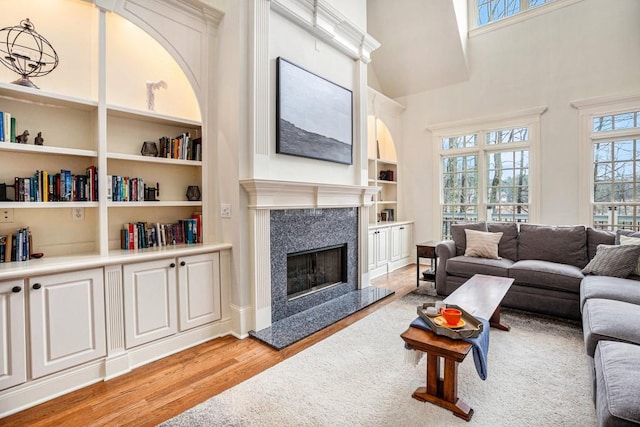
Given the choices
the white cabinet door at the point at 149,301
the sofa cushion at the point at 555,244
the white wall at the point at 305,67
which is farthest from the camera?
the sofa cushion at the point at 555,244

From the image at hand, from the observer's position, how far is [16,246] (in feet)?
7.34

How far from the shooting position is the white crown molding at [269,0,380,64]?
328 cm

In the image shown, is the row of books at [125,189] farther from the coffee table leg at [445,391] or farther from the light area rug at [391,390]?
the coffee table leg at [445,391]

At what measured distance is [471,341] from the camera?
1827 mm

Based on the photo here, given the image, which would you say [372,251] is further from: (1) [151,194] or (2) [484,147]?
(1) [151,194]

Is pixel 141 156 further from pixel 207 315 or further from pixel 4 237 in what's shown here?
pixel 207 315

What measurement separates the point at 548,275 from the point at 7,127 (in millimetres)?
4909

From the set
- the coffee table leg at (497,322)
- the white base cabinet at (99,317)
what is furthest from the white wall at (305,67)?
the coffee table leg at (497,322)

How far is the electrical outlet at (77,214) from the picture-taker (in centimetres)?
258

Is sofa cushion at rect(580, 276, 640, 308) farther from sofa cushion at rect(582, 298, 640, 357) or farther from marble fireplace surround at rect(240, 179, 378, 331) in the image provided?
marble fireplace surround at rect(240, 179, 378, 331)

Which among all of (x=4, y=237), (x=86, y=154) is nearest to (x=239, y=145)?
(x=86, y=154)

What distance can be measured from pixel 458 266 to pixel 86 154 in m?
4.06

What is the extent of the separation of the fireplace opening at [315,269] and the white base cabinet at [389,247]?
1.02 meters

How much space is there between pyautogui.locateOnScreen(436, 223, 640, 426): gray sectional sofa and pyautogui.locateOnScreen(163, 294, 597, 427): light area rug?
Answer: 0.31 metres
